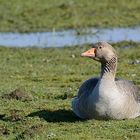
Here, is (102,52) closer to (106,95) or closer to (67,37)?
(106,95)

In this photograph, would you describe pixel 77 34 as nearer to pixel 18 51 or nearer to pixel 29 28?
pixel 29 28

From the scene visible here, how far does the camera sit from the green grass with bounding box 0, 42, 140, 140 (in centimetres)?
1120

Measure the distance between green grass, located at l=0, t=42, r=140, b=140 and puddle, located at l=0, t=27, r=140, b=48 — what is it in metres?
1.44

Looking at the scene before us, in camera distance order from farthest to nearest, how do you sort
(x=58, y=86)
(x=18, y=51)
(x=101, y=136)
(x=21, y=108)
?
(x=18, y=51) → (x=58, y=86) → (x=21, y=108) → (x=101, y=136)

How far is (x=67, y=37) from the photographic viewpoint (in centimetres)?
2839

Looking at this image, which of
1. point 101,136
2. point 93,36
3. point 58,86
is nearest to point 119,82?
point 101,136

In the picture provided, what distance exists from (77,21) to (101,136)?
2112 cm

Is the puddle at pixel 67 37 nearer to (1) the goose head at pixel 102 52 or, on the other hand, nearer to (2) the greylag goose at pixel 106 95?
(2) the greylag goose at pixel 106 95

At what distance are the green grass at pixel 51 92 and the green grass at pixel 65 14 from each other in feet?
19.9

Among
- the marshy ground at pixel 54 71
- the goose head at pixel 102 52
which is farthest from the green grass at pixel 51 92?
the goose head at pixel 102 52

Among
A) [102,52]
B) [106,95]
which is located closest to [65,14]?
[102,52]

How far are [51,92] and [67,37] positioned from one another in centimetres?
1286

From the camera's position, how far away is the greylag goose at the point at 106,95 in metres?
11.6

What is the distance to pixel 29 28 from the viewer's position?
3078 centimetres
